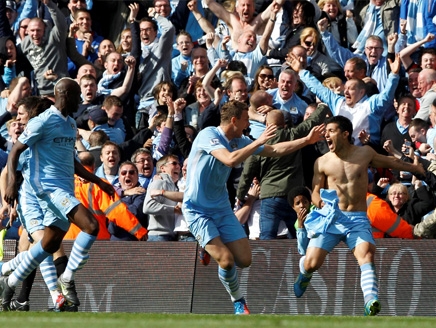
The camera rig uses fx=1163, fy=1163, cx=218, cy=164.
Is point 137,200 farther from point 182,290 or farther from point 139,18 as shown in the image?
point 139,18

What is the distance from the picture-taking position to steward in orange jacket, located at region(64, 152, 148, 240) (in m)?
15.1

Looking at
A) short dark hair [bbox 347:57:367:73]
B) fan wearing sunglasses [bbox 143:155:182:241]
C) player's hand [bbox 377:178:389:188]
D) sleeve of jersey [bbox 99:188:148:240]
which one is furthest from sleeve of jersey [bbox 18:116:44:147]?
short dark hair [bbox 347:57:367:73]

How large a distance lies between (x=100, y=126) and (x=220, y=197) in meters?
4.95

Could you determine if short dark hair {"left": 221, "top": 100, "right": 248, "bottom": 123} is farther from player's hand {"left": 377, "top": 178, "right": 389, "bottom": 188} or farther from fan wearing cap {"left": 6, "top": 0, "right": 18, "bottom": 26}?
fan wearing cap {"left": 6, "top": 0, "right": 18, "bottom": 26}

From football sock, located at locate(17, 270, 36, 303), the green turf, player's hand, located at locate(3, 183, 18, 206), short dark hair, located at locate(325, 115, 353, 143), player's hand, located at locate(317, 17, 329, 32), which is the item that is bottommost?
football sock, located at locate(17, 270, 36, 303)

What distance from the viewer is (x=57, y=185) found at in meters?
12.7

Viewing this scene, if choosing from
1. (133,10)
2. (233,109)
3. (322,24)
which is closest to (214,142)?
(233,109)

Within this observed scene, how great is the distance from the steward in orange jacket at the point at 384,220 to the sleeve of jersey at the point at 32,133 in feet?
14.3

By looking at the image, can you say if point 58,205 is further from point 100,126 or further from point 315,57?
point 315,57

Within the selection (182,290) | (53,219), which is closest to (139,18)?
(182,290)

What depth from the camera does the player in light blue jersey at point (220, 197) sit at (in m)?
12.9

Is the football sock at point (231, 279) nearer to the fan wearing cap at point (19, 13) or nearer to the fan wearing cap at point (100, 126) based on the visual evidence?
the fan wearing cap at point (100, 126)

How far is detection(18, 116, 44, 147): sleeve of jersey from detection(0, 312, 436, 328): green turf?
216 centimetres

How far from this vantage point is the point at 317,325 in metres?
9.50
